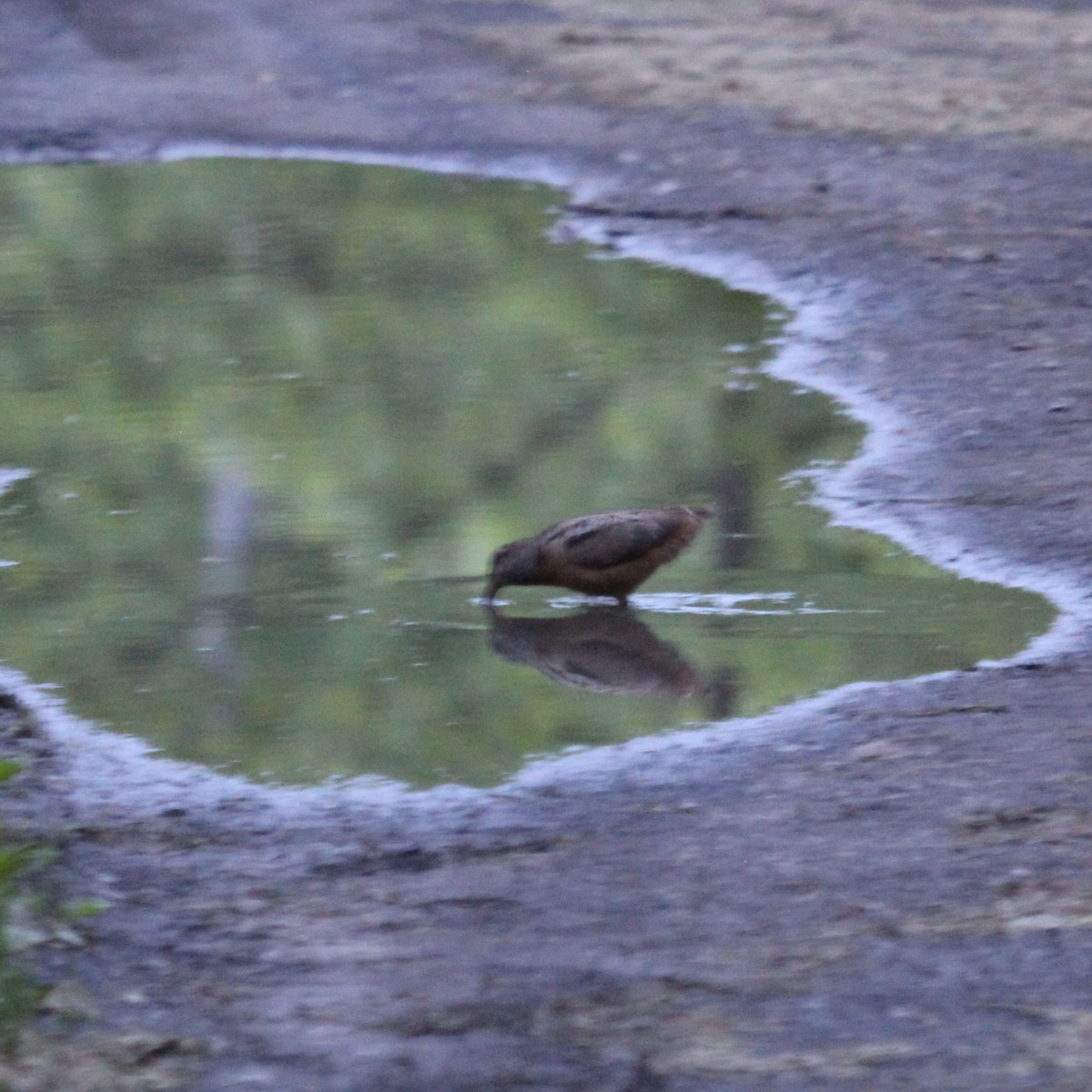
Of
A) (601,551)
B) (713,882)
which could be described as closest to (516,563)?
(601,551)

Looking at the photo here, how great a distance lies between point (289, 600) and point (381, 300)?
165 inches

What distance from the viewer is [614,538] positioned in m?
6.36

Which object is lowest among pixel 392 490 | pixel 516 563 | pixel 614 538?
pixel 392 490

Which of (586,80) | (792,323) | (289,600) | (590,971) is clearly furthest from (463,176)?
(590,971)

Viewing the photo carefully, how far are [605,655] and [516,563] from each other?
0.44m

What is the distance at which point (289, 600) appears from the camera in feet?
21.2

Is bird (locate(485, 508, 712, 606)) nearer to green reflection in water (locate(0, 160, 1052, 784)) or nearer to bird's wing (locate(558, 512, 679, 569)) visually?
bird's wing (locate(558, 512, 679, 569))

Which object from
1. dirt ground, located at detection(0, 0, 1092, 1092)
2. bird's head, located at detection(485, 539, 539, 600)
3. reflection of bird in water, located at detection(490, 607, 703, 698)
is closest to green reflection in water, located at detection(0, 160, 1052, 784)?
reflection of bird in water, located at detection(490, 607, 703, 698)

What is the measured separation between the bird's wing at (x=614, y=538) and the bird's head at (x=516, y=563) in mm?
88

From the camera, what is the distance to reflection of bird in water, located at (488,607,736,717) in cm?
581

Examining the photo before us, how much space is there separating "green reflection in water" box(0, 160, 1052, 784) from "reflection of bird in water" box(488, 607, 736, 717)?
0.04 feet

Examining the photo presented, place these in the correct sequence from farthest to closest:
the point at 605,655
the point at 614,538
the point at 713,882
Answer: the point at 614,538, the point at 605,655, the point at 713,882

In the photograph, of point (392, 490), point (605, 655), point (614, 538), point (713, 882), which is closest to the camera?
point (713, 882)

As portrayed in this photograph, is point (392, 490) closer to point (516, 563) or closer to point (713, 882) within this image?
point (516, 563)
